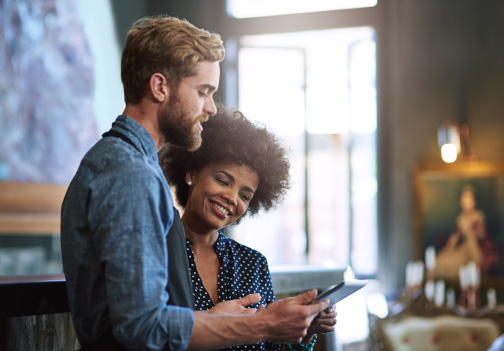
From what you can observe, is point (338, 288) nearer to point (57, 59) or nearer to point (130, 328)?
point (130, 328)

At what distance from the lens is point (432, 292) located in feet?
26.6

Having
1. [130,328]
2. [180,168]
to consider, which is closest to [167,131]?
[130,328]

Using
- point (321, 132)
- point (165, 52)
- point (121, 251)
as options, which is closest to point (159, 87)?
point (165, 52)

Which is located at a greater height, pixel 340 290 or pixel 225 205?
pixel 225 205

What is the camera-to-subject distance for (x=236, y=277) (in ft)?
6.73

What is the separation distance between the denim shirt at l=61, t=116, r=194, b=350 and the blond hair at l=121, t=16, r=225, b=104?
6.6 inches

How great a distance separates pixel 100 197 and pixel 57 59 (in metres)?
6.22

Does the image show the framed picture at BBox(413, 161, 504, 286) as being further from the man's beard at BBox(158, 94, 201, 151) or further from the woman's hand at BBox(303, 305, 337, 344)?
the man's beard at BBox(158, 94, 201, 151)

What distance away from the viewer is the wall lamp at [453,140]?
815cm

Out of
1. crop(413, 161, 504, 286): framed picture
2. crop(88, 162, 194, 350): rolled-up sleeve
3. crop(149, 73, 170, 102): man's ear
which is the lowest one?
crop(413, 161, 504, 286): framed picture

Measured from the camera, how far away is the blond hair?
1534mm

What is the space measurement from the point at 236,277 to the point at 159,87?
2.46 ft

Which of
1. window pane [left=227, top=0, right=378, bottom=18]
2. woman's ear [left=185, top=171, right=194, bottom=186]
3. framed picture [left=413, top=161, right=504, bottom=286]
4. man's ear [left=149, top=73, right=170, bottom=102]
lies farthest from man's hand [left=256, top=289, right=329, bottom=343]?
window pane [left=227, top=0, right=378, bottom=18]

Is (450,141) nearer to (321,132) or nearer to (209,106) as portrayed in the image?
(321,132)
